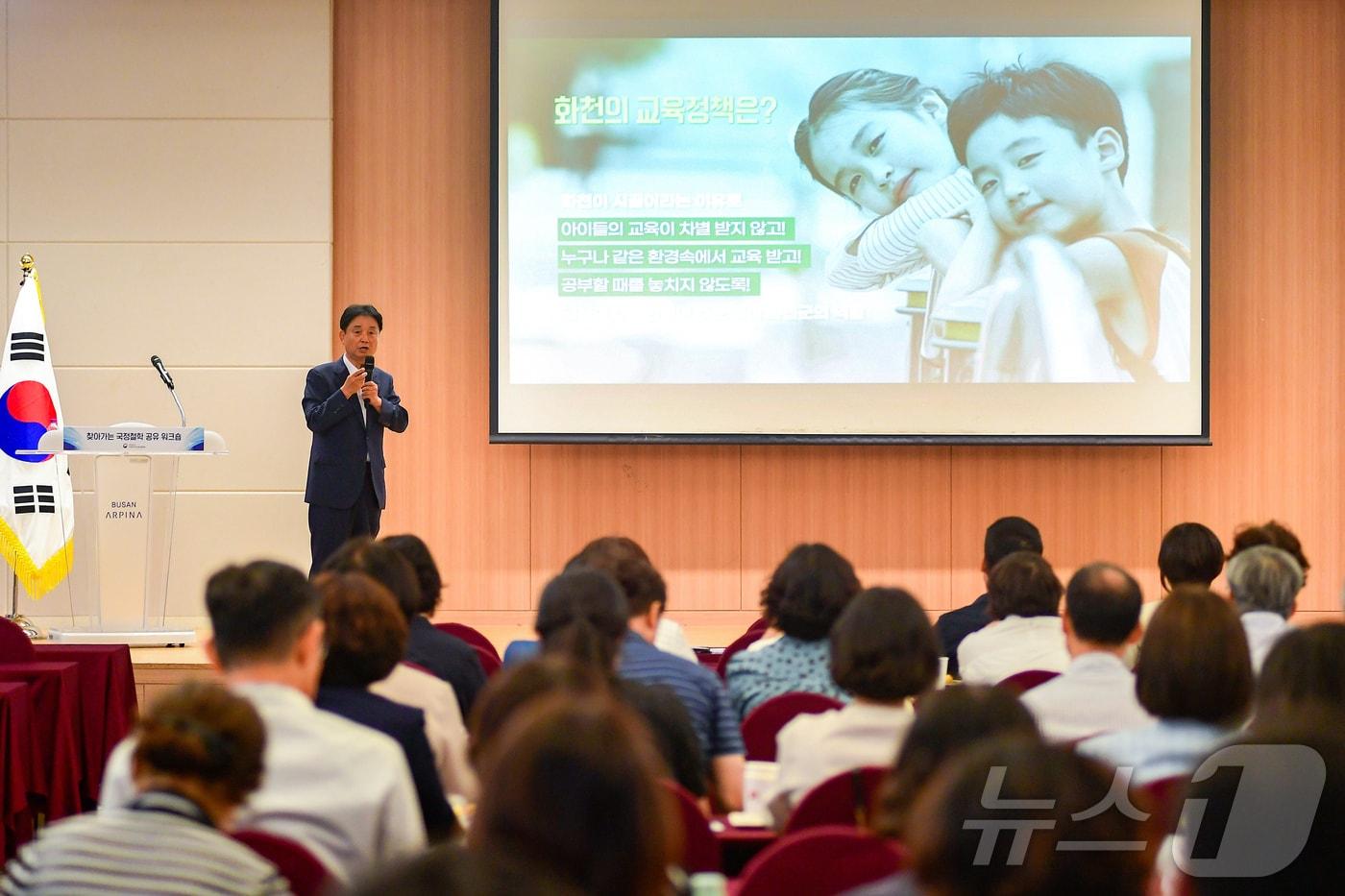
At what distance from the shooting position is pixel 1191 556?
428cm

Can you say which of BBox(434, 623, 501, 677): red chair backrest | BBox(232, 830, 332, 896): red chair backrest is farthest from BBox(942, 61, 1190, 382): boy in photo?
BBox(232, 830, 332, 896): red chair backrest

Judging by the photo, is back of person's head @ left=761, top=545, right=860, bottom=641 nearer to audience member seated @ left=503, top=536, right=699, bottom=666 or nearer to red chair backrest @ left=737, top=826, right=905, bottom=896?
audience member seated @ left=503, top=536, right=699, bottom=666

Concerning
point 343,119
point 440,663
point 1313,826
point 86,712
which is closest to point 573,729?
point 1313,826

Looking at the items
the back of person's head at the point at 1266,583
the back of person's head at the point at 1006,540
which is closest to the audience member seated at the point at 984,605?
the back of person's head at the point at 1006,540

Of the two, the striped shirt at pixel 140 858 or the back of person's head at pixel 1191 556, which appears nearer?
the striped shirt at pixel 140 858

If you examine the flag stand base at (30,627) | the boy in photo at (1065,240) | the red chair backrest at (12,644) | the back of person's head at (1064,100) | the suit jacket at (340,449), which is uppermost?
the back of person's head at (1064,100)

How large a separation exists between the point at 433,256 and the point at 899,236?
8.00 ft

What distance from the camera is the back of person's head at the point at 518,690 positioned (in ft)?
6.25

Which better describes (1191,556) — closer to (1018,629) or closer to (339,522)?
(1018,629)

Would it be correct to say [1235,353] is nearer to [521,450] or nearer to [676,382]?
[676,382]

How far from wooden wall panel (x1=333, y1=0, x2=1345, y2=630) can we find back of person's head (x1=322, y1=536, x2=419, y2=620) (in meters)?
4.03

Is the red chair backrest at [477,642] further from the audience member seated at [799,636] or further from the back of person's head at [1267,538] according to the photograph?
the back of person's head at [1267,538]

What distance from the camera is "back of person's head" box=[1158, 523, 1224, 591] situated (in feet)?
14.0

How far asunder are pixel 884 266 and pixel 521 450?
2130 millimetres
